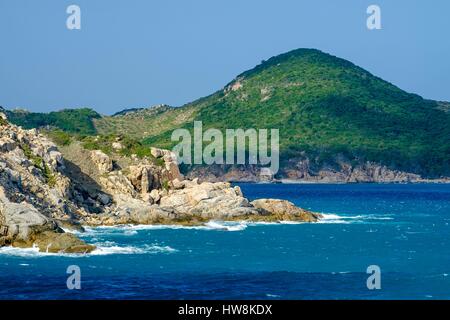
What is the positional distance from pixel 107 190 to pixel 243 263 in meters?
34.5

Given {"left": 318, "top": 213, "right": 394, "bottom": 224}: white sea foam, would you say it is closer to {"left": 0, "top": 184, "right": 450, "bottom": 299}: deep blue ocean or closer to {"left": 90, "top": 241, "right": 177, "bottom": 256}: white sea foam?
{"left": 0, "top": 184, "right": 450, "bottom": 299}: deep blue ocean

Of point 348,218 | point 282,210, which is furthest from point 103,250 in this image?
point 348,218

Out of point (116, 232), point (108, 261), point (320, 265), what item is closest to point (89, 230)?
point (116, 232)

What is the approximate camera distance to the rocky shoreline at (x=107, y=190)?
72.0 meters

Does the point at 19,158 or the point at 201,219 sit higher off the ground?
the point at 19,158

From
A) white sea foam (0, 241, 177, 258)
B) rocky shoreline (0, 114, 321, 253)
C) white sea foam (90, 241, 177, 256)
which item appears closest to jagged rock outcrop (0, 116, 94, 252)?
rocky shoreline (0, 114, 321, 253)

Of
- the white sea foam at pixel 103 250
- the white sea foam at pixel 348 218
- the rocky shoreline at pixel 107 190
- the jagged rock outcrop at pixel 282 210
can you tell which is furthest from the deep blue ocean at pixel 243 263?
the white sea foam at pixel 348 218

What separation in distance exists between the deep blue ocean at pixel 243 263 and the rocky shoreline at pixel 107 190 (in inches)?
121

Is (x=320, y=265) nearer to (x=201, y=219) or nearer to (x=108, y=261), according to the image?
(x=108, y=261)

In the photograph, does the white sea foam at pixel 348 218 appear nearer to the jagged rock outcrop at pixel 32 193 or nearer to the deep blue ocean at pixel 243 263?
the deep blue ocean at pixel 243 263

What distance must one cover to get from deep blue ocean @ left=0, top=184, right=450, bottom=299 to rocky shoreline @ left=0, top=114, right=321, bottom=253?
3.07m

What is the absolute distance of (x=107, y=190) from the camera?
280 feet

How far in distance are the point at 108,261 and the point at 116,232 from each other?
1938 centimetres
